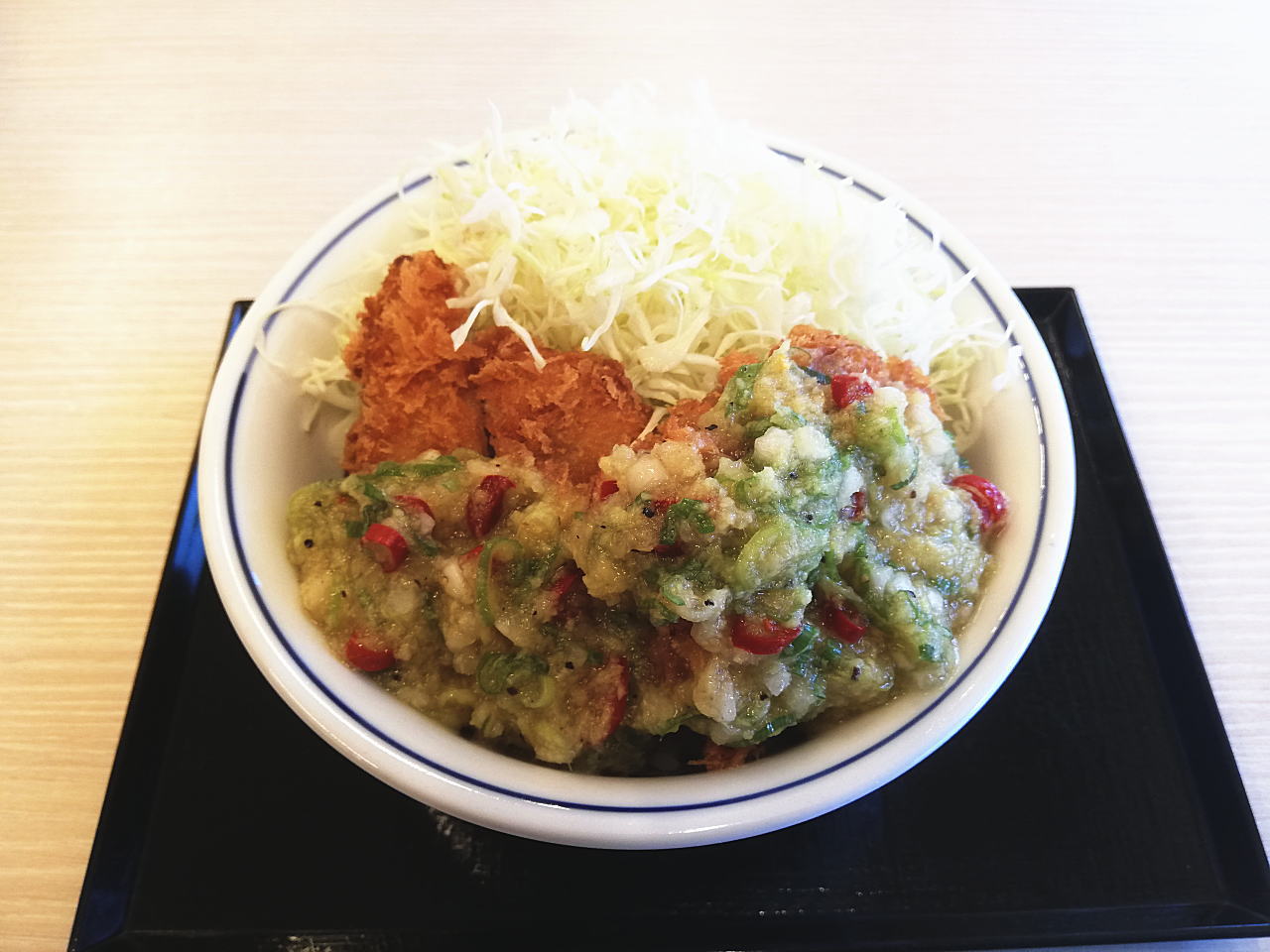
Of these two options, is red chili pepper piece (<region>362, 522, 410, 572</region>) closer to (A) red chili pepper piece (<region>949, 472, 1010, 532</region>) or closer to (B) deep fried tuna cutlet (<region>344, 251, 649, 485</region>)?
(B) deep fried tuna cutlet (<region>344, 251, 649, 485</region>)

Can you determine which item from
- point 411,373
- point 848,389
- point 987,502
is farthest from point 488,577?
point 987,502

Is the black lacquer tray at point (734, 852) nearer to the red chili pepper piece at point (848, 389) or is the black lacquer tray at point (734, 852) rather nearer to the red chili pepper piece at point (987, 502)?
the red chili pepper piece at point (987, 502)

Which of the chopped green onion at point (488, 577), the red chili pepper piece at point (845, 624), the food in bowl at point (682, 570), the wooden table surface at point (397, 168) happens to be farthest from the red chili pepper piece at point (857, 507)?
the wooden table surface at point (397, 168)

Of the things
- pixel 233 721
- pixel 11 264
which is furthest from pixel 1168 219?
pixel 11 264

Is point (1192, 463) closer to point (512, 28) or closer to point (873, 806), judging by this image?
point (873, 806)

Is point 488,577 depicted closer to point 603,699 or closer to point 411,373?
point 603,699
